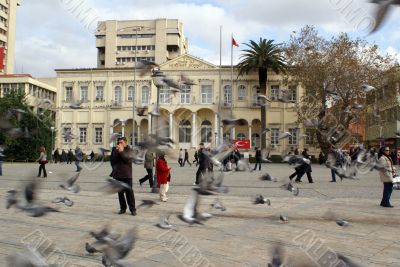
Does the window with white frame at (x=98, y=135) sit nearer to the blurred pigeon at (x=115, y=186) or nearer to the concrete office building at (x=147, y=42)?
the concrete office building at (x=147, y=42)

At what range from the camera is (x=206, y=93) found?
207 feet

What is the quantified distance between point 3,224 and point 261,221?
4633 millimetres

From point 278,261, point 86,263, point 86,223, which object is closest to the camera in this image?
point 278,261

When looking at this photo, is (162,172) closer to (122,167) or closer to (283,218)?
(122,167)

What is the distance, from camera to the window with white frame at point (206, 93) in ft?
199

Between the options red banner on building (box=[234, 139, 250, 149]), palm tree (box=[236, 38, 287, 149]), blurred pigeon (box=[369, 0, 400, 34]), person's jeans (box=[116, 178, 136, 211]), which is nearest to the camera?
blurred pigeon (box=[369, 0, 400, 34])

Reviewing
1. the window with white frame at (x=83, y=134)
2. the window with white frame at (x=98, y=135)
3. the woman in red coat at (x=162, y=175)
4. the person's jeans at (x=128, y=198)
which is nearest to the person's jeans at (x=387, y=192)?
the woman in red coat at (x=162, y=175)

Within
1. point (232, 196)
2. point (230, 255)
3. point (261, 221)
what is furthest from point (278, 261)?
point (232, 196)

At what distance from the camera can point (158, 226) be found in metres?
7.79

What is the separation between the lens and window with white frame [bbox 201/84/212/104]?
199 ft

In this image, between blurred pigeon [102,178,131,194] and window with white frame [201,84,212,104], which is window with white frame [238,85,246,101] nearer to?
window with white frame [201,84,212,104]

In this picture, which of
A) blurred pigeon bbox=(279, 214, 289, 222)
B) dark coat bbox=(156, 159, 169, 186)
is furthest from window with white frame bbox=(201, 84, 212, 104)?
blurred pigeon bbox=(279, 214, 289, 222)

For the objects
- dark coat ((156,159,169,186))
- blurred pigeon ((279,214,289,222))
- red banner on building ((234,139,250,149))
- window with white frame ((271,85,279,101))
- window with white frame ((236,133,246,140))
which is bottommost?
blurred pigeon ((279,214,289,222))

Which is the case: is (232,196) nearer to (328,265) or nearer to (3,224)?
(3,224)
